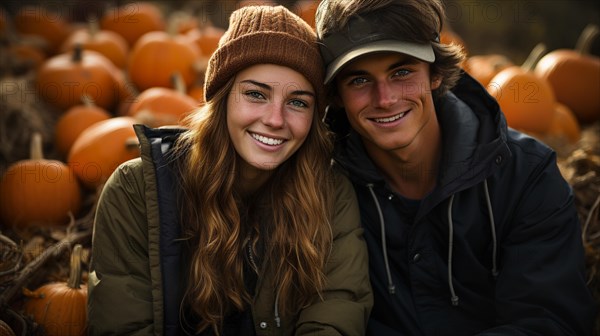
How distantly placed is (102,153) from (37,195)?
493 millimetres

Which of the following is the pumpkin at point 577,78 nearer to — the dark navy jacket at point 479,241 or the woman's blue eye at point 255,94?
the dark navy jacket at point 479,241

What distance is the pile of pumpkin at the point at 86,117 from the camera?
126 inches

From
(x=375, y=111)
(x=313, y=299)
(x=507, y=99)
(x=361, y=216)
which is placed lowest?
(x=313, y=299)

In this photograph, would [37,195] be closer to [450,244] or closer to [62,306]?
[62,306]

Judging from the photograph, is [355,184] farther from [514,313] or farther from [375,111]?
[514,313]

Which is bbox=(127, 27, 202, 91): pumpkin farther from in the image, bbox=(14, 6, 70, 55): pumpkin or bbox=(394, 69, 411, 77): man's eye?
bbox=(394, 69, 411, 77): man's eye

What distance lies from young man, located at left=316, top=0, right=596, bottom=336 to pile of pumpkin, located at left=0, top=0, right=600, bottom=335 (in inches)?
30.1

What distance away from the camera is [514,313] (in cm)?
270

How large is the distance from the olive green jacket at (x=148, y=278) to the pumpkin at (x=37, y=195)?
125 cm

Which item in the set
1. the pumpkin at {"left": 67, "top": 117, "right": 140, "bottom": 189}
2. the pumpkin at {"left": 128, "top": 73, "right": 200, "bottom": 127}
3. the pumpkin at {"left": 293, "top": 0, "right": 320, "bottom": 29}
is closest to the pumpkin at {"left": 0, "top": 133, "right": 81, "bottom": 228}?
the pumpkin at {"left": 67, "top": 117, "right": 140, "bottom": 189}

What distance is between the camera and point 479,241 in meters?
2.90

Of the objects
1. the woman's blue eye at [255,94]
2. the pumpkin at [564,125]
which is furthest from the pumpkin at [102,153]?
the pumpkin at [564,125]

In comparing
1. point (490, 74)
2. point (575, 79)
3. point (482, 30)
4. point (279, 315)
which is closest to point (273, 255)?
point (279, 315)

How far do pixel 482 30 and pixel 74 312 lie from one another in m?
6.84
